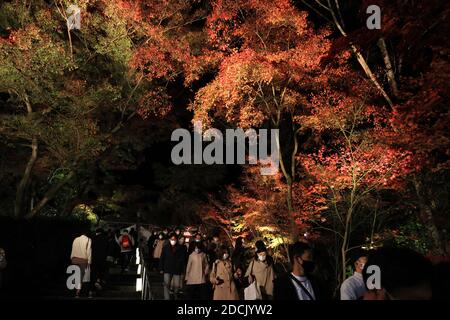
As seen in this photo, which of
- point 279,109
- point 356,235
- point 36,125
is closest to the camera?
point 36,125

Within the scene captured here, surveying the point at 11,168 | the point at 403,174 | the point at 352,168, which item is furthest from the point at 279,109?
the point at 11,168

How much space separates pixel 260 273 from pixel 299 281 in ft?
19.7

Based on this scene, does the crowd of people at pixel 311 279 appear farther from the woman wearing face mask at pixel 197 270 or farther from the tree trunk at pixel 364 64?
the tree trunk at pixel 364 64

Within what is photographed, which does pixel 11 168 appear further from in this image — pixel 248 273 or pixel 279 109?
pixel 248 273

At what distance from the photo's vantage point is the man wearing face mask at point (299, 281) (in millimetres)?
4578

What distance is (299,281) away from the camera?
4.67 meters

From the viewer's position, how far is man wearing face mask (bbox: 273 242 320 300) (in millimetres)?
4578

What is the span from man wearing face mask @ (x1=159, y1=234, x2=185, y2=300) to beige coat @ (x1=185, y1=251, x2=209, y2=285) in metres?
1.25

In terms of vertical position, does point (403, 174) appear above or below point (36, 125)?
below

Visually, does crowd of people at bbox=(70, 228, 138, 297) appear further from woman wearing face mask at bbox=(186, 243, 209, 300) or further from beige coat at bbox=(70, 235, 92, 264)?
woman wearing face mask at bbox=(186, 243, 209, 300)

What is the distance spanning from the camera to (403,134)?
11.6 meters

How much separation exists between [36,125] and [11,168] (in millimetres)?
6893

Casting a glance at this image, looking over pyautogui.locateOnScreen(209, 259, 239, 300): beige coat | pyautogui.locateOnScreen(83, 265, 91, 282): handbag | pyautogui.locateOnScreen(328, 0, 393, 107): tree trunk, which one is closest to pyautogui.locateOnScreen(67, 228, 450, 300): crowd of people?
pyautogui.locateOnScreen(209, 259, 239, 300): beige coat

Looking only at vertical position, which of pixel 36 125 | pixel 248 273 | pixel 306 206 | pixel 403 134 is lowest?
pixel 248 273
